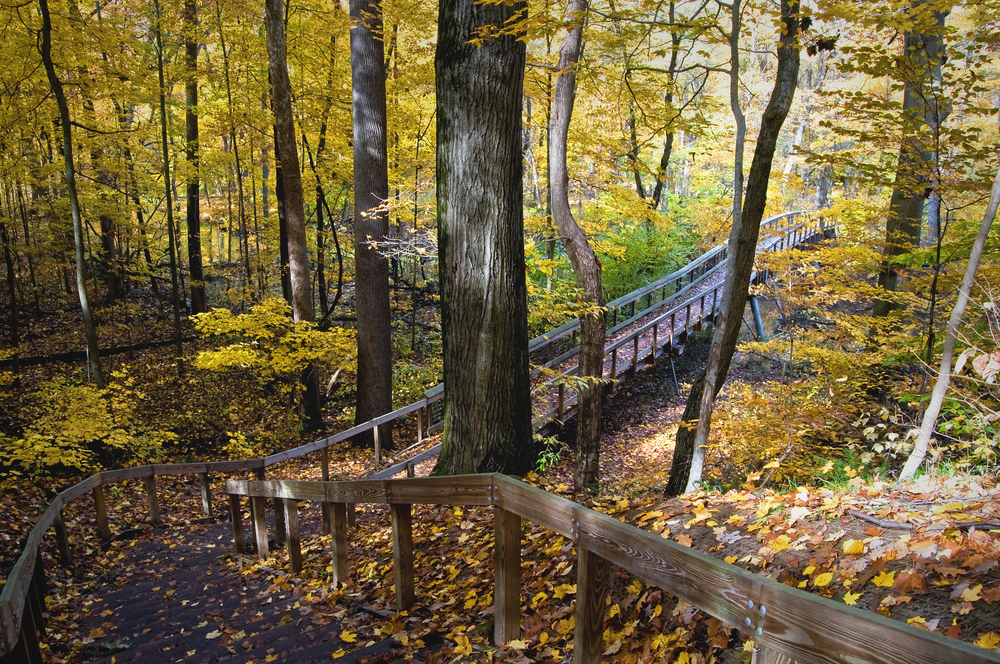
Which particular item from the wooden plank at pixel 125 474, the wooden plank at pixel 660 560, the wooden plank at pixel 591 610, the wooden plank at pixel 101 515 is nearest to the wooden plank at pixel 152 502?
the wooden plank at pixel 125 474

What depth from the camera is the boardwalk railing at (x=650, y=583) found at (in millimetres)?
1266

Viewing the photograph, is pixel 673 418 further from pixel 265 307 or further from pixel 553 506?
pixel 553 506

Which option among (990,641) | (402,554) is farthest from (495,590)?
(990,641)

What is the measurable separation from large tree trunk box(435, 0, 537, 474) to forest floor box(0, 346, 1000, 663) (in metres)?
0.66

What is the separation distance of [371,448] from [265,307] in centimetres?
347

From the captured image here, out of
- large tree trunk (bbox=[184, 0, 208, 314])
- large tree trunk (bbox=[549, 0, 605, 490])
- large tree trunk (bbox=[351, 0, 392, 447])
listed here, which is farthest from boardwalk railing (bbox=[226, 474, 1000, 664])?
large tree trunk (bbox=[184, 0, 208, 314])

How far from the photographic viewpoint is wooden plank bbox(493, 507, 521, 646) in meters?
2.70

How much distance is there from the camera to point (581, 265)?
7.32 m

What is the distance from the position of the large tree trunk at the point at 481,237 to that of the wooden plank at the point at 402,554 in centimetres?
98

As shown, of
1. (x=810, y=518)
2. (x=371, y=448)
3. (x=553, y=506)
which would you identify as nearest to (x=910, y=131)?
(x=810, y=518)

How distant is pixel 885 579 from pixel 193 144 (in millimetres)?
15792

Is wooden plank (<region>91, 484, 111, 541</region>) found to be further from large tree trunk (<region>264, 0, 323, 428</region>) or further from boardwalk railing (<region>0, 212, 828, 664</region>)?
large tree trunk (<region>264, 0, 323, 428</region>)

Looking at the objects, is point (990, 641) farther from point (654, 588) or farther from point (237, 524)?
point (237, 524)

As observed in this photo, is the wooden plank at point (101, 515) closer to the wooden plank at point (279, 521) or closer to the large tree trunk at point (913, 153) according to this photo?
the wooden plank at point (279, 521)
